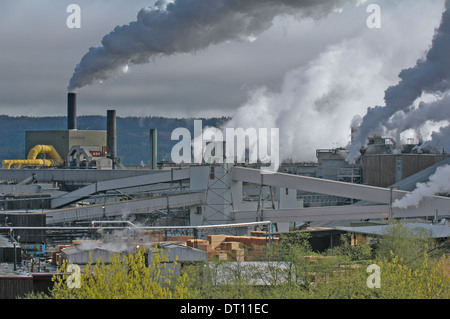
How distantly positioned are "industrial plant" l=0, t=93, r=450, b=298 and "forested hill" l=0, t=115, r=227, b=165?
227 ft

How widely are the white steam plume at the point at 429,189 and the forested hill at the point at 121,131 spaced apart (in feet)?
301

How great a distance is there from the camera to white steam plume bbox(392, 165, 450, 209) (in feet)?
A: 110

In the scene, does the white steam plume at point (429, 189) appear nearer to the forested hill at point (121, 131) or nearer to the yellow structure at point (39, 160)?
the yellow structure at point (39, 160)

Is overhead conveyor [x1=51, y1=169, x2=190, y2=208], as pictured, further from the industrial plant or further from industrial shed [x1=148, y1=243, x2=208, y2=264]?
industrial shed [x1=148, y1=243, x2=208, y2=264]

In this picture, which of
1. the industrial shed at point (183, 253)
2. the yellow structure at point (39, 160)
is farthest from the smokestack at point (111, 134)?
the industrial shed at point (183, 253)

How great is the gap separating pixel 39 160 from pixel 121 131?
86651 millimetres

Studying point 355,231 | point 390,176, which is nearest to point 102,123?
point 390,176

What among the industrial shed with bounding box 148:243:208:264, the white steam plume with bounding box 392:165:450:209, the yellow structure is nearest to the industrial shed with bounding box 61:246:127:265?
the industrial shed with bounding box 148:243:208:264

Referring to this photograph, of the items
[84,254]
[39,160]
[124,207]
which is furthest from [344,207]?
[39,160]

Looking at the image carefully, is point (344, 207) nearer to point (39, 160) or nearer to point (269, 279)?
point (269, 279)

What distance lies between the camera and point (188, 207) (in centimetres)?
3850

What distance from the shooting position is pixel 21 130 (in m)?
137

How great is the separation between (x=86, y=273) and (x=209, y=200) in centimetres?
2238
